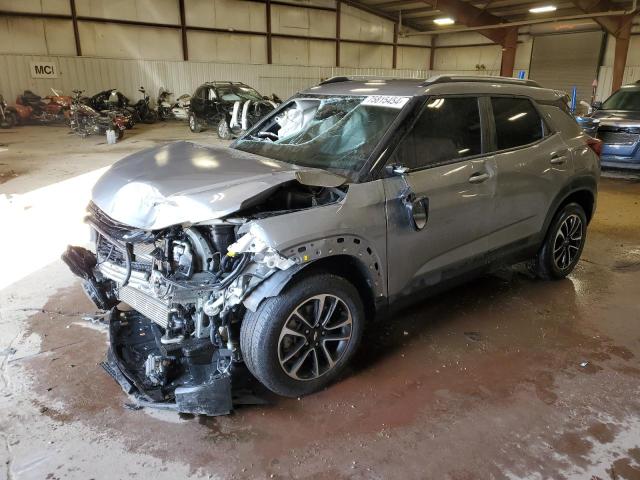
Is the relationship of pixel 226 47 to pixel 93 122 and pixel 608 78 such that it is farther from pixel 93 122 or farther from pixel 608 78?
pixel 608 78

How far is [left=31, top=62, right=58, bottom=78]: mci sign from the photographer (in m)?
18.1

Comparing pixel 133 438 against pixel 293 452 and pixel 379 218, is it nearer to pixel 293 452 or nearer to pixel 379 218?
pixel 293 452

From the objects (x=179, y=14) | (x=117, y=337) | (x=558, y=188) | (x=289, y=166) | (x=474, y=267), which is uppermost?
(x=179, y=14)

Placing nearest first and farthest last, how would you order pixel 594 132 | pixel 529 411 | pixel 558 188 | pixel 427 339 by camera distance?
pixel 529 411, pixel 427 339, pixel 558 188, pixel 594 132

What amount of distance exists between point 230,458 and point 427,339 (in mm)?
1639

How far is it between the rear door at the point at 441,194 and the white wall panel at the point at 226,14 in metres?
20.2

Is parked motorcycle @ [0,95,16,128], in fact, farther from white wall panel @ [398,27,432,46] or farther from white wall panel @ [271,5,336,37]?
white wall panel @ [398,27,432,46]

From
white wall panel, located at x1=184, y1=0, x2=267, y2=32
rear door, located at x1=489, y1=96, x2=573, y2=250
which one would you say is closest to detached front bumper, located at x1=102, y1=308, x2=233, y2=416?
rear door, located at x1=489, y1=96, x2=573, y2=250

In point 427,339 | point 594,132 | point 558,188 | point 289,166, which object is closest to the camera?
point 289,166

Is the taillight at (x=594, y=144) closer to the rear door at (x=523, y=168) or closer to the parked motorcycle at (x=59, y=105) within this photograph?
the rear door at (x=523, y=168)

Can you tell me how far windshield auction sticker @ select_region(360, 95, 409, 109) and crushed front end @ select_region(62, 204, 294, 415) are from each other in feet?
4.27

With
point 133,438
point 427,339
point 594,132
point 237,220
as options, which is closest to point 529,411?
point 427,339

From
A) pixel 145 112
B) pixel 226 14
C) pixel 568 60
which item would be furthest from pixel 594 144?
pixel 568 60

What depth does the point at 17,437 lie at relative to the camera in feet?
7.93
